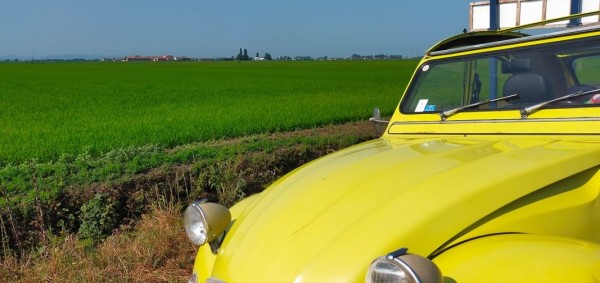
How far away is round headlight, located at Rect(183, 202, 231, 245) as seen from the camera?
2504 mm

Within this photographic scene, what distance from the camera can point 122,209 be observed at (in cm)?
546

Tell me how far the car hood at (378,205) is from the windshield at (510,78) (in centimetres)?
39

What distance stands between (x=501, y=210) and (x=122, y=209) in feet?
14.0

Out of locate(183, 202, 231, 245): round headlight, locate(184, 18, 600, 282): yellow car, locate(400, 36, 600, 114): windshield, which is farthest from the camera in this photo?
locate(400, 36, 600, 114): windshield

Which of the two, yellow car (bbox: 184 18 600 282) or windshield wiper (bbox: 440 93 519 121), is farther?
windshield wiper (bbox: 440 93 519 121)

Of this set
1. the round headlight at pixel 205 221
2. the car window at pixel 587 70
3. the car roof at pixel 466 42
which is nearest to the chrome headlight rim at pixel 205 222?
the round headlight at pixel 205 221

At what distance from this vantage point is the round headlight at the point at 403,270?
1.59 metres

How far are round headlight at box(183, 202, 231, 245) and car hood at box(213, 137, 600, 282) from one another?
3.5 inches

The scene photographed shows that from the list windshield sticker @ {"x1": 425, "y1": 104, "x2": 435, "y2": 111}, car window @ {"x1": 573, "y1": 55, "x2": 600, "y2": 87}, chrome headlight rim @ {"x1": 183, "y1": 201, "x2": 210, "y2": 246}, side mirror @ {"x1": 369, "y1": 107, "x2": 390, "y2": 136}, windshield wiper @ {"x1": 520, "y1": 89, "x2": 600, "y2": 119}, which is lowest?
chrome headlight rim @ {"x1": 183, "y1": 201, "x2": 210, "y2": 246}

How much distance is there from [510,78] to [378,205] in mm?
1521

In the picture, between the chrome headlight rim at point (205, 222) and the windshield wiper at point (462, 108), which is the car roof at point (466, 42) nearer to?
the windshield wiper at point (462, 108)

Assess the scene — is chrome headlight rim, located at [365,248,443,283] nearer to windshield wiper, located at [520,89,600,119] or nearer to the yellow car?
the yellow car

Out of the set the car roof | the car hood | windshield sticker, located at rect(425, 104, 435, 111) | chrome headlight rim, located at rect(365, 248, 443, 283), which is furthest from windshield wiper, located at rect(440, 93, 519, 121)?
chrome headlight rim, located at rect(365, 248, 443, 283)

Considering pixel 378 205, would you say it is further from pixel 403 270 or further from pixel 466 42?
pixel 466 42
